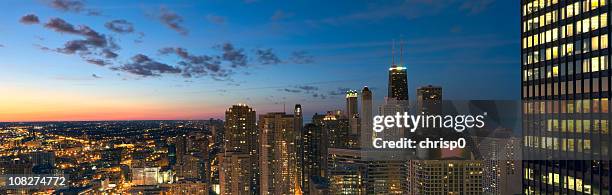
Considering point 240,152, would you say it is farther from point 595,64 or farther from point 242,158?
point 595,64

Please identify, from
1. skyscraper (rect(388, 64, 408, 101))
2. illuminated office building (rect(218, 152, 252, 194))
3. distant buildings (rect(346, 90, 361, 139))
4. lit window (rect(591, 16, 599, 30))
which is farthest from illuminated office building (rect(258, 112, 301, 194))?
lit window (rect(591, 16, 599, 30))

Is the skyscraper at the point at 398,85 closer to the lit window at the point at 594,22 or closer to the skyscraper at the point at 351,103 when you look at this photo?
the skyscraper at the point at 351,103

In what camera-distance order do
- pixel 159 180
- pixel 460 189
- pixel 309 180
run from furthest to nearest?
pixel 309 180 < pixel 159 180 < pixel 460 189

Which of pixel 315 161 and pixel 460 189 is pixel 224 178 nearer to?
pixel 315 161

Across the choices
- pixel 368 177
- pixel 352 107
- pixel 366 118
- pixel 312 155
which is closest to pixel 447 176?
→ pixel 368 177

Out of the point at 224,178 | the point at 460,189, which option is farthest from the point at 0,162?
the point at 460,189

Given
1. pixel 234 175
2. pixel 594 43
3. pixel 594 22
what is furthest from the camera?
pixel 234 175

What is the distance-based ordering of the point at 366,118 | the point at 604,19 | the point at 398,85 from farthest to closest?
the point at 398,85, the point at 366,118, the point at 604,19
